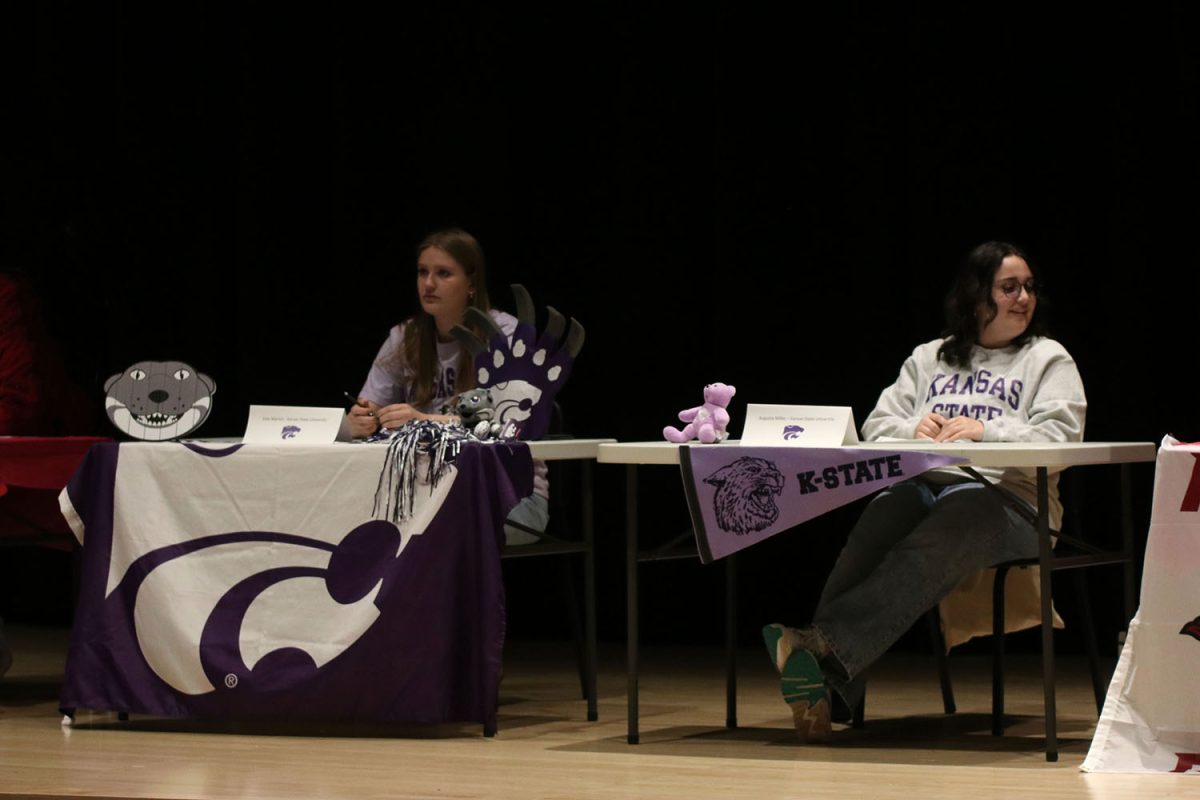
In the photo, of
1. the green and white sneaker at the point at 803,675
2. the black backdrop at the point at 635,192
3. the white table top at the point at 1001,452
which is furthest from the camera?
the black backdrop at the point at 635,192

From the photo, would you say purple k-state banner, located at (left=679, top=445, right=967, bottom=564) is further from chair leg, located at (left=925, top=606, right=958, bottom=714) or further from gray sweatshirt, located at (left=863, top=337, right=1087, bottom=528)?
chair leg, located at (left=925, top=606, right=958, bottom=714)

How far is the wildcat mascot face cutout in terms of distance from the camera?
387 cm

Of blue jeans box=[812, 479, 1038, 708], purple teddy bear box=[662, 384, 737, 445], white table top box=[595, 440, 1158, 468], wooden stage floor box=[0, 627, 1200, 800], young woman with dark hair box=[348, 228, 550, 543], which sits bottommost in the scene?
wooden stage floor box=[0, 627, 1200, 800]

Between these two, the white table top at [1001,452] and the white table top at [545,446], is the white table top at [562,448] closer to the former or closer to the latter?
the white table top at [545,446]

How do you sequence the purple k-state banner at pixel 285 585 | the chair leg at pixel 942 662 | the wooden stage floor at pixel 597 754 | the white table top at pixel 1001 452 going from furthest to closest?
1. the chair leg at pixel 942 662
2. the purple k-state banner at pixel 285 585
3. the white table top at pixel 1001 452
4. the wooden stage floor at pixel 597 754

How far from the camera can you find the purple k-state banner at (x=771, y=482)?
3289 mm

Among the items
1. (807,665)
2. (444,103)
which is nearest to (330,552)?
(807,665)

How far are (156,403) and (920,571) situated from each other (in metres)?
1.63

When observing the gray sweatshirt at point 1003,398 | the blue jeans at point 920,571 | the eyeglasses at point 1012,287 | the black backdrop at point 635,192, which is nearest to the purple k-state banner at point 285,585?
the blue jeans at point 920,571

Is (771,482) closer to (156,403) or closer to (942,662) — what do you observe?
(942,662)

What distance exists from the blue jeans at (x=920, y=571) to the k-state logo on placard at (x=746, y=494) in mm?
303

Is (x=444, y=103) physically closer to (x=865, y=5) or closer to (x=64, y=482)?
(x=865, y=5)

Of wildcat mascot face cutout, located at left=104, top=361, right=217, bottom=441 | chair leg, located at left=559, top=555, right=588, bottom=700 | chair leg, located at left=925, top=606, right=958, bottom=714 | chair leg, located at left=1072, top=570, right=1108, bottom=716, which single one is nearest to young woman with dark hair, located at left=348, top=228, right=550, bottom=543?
chair leg, located at left=559, top=555, right=588, bottom=700

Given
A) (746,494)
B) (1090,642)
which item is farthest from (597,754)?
(1090,642)
